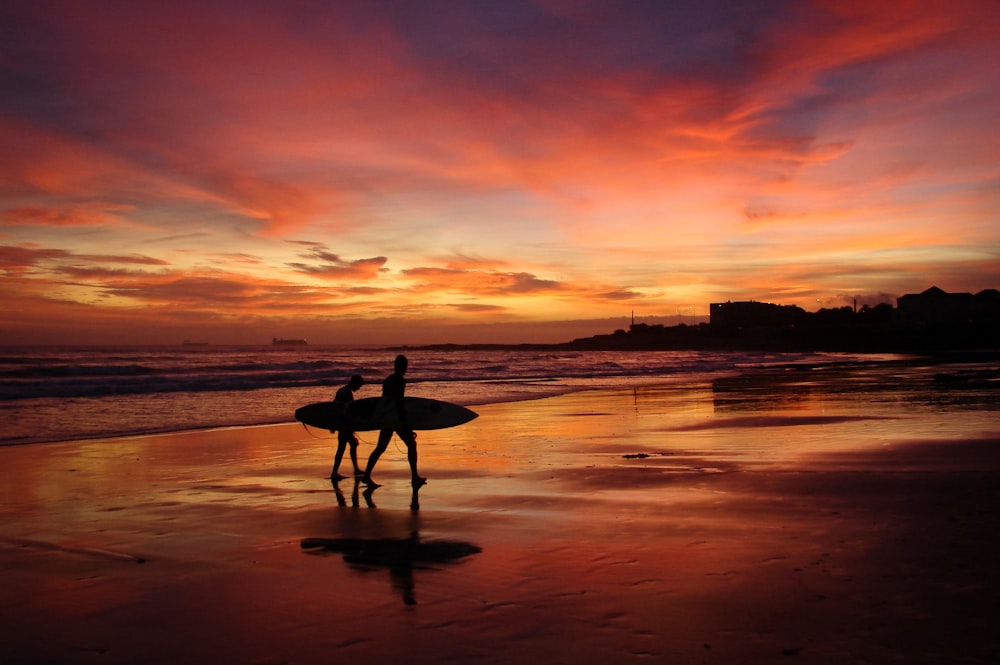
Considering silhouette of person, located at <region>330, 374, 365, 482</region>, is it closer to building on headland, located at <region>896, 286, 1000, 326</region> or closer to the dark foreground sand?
the dark foreground sand

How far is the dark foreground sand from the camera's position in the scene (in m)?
5.10

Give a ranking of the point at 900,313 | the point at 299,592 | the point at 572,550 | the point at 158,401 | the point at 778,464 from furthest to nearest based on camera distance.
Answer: the point at 900,313, the point at 158,401, the point at 778,464, the point at 572,550, the point at 299,592

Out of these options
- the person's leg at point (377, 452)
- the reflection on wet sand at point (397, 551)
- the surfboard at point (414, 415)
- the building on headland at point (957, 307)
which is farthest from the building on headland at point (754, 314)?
the reflection on wet sand at point (397, 551)

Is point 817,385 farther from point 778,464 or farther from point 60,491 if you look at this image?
point 60,491

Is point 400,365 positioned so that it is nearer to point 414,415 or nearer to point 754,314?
point 414,415

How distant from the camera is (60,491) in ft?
36.4

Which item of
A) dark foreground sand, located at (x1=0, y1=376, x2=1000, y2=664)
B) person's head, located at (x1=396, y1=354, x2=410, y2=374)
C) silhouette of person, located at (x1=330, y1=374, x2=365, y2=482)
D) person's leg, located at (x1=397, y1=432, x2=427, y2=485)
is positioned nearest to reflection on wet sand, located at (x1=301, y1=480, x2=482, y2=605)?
dark foreground sand, located at (x1=0, y1=376, x2=1000, y2=664)

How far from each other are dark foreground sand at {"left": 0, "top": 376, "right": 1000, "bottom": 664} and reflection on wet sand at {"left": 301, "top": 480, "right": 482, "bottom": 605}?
0.04 m

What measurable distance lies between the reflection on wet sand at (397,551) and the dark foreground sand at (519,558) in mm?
35

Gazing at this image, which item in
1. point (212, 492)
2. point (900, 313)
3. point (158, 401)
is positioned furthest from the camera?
point (900, 313)

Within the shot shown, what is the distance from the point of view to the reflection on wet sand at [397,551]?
6.89 m

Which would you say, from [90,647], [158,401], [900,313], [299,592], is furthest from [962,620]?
[900,313]

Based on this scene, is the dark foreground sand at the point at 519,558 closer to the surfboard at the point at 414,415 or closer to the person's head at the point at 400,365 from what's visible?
the surfboard at the point at 414,415

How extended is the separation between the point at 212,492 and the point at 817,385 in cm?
2820
